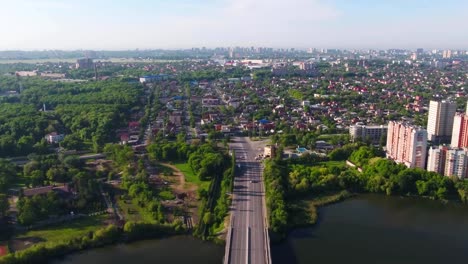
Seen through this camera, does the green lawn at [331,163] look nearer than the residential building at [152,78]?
Yes

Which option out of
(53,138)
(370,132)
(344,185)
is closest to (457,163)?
(344,185)

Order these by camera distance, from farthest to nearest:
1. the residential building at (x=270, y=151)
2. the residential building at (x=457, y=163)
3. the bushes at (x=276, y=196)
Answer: the residential building at (x=270, y=151) < the residential building at (x=457, y=163) < the bushes at (x=276, y=196)

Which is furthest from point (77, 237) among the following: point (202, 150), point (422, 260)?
point (422, 260)

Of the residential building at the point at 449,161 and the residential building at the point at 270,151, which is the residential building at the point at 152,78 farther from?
the residential building at the point at 449,161

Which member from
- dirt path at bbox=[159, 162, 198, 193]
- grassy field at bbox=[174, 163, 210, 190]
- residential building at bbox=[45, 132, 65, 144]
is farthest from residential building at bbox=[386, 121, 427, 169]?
residential building at bbox=[45, 132, 65, 144]

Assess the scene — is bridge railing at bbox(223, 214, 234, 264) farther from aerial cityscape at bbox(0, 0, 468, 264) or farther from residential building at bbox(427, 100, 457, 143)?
residential building at bbox(427, 100, 457, 143)

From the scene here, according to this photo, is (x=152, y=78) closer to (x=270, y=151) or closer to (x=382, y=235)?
(x=270, y=151)

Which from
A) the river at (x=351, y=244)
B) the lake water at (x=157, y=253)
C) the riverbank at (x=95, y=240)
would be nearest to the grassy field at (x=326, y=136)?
the river at (x=351, y=244)
